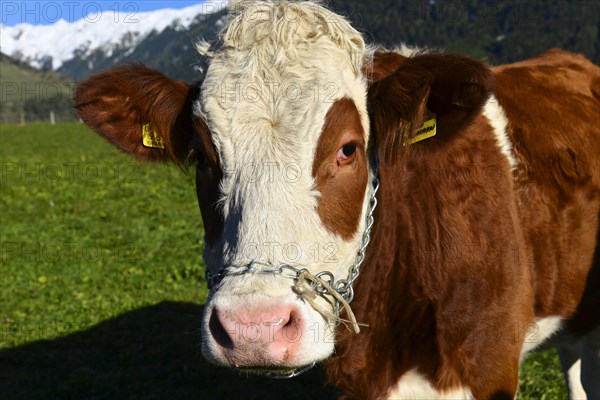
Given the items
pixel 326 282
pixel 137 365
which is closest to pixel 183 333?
pixel 137 365

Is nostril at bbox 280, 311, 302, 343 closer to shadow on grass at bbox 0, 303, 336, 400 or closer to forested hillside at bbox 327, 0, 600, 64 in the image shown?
shadow on grass at bbox 0, 303, 336, 400

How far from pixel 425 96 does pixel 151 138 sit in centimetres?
153

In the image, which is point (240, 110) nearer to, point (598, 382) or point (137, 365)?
point (598, 382)

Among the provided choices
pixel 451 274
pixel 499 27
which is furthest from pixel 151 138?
pixel 499 27

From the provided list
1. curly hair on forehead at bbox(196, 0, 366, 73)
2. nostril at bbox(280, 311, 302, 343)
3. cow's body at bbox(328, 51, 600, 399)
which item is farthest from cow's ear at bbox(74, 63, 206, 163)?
nostril at bbox(280, 311, 302, 343)

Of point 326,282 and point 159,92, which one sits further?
point 159,92

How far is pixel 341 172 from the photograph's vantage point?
9.91ft

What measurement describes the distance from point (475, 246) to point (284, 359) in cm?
147

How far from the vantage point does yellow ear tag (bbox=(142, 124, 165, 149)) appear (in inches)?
144

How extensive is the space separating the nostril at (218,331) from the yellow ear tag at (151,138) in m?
1.36

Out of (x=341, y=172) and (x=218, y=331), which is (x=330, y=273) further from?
(x=218, y=331)

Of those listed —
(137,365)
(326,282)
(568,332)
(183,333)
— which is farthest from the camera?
(183,333)

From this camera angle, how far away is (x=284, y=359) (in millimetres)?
2557

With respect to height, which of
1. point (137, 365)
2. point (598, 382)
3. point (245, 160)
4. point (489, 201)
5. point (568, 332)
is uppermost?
point (245, 160)
